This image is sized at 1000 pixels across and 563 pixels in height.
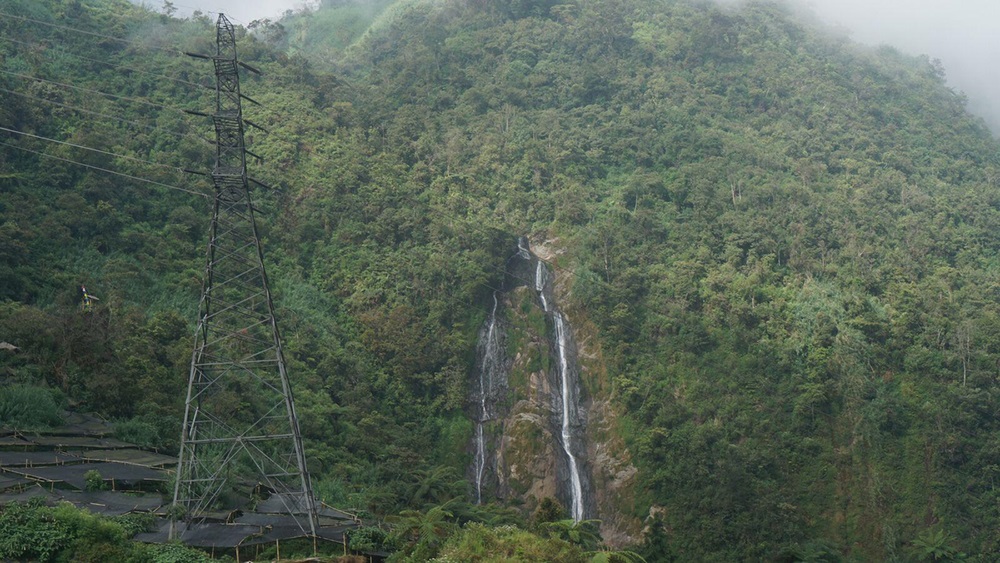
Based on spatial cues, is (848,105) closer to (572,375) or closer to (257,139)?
(572,375)

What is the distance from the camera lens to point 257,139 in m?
60.0

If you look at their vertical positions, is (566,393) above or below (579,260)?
below

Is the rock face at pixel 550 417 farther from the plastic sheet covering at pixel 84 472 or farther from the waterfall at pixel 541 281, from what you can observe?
the plastic sheet covering at pixel 84 472

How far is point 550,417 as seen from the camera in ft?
154

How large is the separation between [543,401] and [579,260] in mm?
8856

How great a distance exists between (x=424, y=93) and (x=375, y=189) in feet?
48.6

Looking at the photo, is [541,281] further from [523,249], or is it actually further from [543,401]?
[543,401]

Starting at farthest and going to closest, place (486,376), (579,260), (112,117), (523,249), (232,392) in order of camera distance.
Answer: (523,249) → (112,117) → (579,260) → (486,376) → (232,392)

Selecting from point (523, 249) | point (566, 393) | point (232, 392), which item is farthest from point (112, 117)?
point (566, 393)

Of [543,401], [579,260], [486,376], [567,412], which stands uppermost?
[579,260]

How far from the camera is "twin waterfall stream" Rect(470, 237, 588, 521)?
44.9 metres

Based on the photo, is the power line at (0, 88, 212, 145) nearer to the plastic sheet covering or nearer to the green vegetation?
the plastic sheet covering

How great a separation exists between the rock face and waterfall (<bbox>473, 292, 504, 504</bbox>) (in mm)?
70

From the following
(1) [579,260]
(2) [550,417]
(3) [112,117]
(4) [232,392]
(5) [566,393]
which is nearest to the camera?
(4) [232,392]
